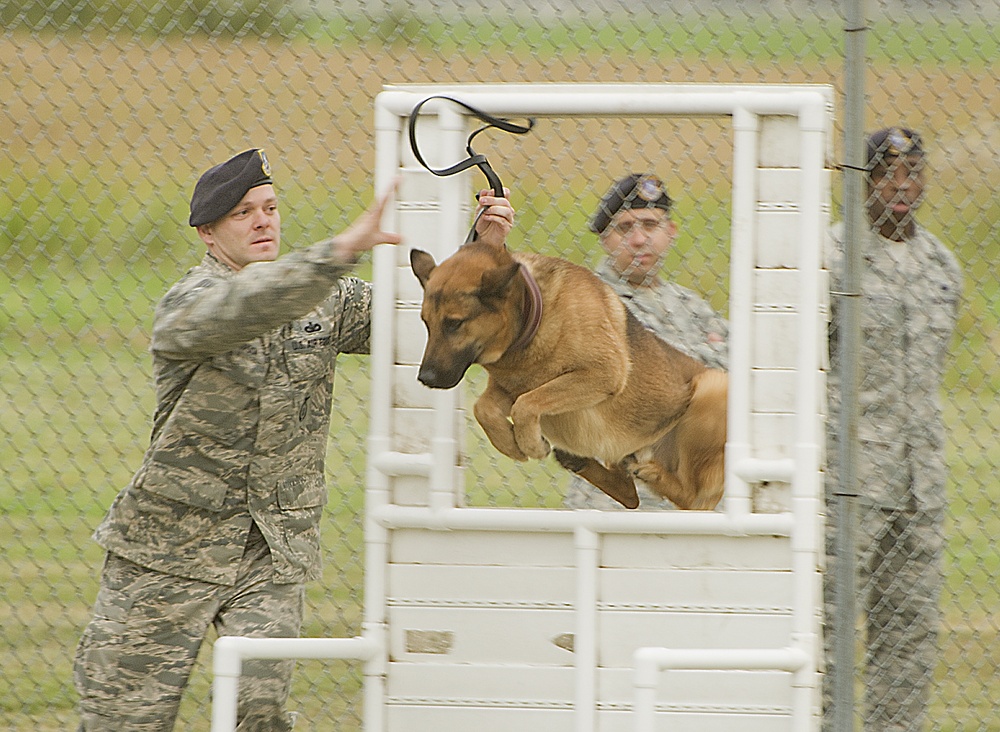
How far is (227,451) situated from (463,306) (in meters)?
0.78

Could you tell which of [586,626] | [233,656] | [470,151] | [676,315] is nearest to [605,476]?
[586,626]

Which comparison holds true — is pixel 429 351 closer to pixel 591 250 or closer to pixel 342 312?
pixel 342 312

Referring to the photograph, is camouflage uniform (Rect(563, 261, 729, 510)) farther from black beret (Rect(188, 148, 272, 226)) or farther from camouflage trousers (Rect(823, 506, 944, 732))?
black beret (Rect(188, 148, 272, 226))

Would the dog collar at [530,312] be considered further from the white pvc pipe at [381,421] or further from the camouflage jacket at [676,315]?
the camouflage jacket at [676,315]

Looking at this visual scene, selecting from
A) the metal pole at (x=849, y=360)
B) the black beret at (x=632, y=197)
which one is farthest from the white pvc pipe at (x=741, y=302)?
the black beret at (x=632, y=197)

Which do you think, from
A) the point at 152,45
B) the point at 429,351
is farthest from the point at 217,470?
the point at 152,45

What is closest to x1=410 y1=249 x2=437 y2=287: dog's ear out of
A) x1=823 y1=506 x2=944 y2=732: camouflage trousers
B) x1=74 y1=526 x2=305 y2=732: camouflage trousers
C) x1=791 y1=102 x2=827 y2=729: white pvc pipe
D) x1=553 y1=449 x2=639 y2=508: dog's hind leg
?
x1=553 y1=449 x2=639 y2=508: dog's hind leg

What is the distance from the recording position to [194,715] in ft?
14.6

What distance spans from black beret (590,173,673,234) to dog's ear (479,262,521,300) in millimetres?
881

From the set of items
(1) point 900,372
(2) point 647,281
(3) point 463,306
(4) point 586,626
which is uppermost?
(2) point 647,281

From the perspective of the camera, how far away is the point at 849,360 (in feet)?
9.60

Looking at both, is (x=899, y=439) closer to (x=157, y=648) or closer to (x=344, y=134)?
(x=344, y=134)

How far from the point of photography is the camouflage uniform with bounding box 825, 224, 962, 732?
12.6 feet

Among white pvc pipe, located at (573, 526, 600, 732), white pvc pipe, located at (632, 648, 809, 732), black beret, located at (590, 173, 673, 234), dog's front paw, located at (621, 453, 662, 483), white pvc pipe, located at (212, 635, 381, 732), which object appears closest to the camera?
white pvc pipe, located at (632, 648, 809, 732)
